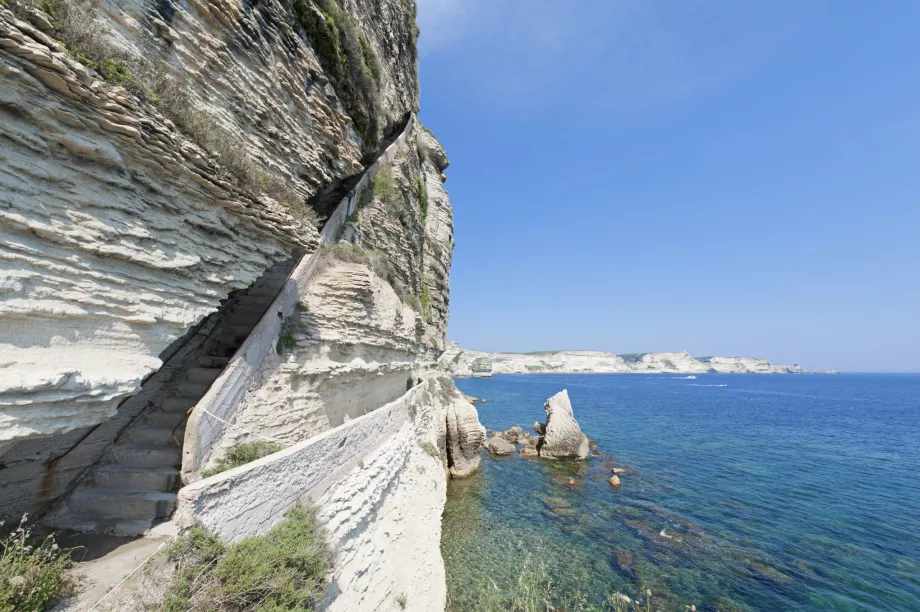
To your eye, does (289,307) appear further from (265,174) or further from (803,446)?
(803,446)

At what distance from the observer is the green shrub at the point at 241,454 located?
5.88 m

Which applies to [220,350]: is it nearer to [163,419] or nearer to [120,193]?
[163,419]

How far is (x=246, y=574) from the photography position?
443 cm

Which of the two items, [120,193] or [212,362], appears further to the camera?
[212,362]

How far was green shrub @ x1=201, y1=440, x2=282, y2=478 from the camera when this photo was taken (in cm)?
588

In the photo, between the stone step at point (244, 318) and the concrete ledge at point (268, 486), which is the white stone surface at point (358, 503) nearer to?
the concrete ledge at point (268, 486)

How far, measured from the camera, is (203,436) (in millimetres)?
5668

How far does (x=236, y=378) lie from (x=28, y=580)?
137 inches

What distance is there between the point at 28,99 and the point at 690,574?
61.2ft

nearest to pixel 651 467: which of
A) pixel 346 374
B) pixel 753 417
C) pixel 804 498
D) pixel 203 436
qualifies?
pixel 804 498

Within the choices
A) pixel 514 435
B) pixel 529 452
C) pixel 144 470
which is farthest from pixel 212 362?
pixel 514 435

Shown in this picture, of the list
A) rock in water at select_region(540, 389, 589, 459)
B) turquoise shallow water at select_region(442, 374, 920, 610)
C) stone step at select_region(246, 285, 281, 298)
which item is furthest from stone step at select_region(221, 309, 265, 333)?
rock in water at select_region(540, 389, 589, 459)

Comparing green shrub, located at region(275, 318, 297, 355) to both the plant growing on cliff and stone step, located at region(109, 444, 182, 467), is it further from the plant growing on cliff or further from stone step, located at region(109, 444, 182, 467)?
the plant growing on cliff

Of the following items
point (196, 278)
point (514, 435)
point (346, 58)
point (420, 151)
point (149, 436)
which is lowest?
point (514, 435)
